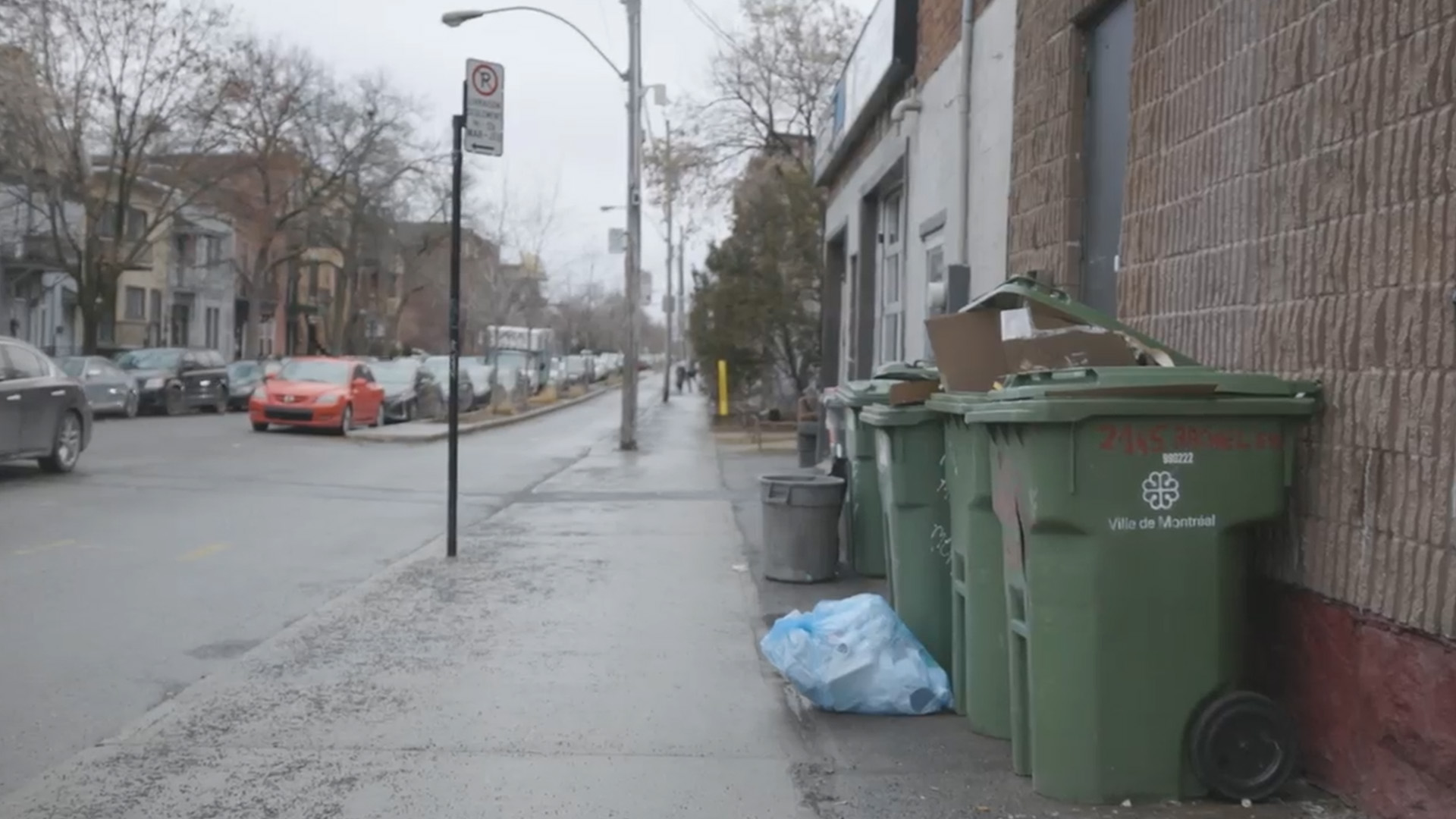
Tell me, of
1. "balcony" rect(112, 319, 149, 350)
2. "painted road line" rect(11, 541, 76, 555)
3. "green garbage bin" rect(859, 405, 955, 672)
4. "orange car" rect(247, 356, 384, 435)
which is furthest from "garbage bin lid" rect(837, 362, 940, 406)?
"balcony" rect(112, 319, 149, 350)

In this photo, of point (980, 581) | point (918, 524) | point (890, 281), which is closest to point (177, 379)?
point (890, 281)

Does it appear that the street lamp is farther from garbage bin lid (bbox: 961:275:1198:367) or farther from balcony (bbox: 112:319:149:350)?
balcony (bbox: 112:319:149:350)

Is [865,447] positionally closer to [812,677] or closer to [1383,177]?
[812,677]

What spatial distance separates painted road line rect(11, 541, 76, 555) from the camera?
10.2 meters

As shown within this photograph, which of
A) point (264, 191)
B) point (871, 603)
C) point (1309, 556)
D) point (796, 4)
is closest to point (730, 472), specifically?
point (871, 603)

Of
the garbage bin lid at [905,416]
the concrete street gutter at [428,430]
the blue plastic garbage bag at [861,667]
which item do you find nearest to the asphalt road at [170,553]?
the concrete street gutter at [428,430]

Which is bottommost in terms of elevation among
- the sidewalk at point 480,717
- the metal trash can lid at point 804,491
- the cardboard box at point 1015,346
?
the sidewalk at point 480,717

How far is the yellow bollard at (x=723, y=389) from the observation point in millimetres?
31609

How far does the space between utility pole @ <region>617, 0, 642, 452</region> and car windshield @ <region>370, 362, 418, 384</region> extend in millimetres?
8811

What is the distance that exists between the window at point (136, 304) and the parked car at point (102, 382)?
2309 cm

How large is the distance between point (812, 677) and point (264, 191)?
45254 mm

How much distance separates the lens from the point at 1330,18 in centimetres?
498

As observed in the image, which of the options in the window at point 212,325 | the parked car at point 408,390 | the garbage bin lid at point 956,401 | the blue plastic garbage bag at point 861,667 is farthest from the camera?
the window at point 212,325

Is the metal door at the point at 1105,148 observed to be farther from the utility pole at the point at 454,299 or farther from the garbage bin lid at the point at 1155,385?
the utility pole at the point at 454,299
